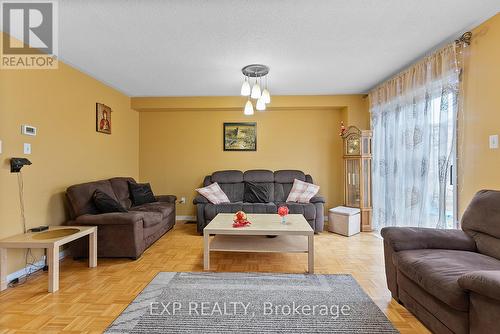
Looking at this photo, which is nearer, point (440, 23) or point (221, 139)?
point (440, 23)

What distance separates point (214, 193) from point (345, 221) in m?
2.12

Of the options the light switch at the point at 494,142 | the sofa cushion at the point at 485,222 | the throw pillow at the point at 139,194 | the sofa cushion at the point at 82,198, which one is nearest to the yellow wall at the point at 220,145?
the throw pillow at the point at 139,194

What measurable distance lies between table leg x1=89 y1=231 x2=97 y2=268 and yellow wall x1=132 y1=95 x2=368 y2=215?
2.16 m

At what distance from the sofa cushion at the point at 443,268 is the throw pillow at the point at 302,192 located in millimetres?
2190

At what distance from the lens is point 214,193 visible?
13.4ft

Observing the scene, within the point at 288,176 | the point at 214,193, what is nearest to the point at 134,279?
the point at 214,193

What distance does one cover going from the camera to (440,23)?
2154 mm

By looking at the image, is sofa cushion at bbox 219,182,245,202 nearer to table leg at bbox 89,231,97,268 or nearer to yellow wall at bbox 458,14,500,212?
table leg at bbox 89,231,97,268

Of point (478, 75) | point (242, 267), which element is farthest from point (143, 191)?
point (478, 75)

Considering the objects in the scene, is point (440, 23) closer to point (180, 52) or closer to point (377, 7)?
point (377, 7)

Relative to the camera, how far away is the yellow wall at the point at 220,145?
459cm

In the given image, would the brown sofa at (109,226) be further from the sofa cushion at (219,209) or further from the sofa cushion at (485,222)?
the sofa cushion at (485,222)

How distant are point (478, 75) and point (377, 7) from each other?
1171 mm

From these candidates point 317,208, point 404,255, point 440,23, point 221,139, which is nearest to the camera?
point 404,255
